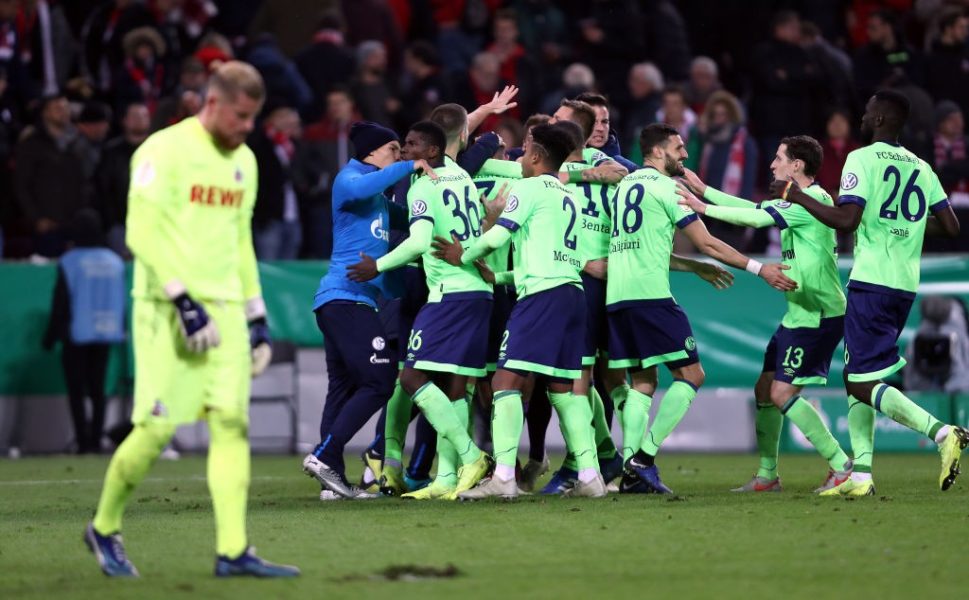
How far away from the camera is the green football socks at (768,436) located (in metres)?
11.6

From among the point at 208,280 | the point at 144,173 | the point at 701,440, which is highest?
the point at 144,173

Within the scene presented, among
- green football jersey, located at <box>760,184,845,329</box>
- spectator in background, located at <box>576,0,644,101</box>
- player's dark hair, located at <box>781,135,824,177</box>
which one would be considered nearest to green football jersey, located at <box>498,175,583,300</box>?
green football jersey, located at <box>760,184,845,329</box>

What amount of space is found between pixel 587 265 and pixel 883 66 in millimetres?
9845

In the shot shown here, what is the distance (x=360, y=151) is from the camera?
1134 cm

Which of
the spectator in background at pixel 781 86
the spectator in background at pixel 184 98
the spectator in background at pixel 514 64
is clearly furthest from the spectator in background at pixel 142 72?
the spectator in background at pixel 781 86

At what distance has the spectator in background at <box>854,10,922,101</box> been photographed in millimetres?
19922

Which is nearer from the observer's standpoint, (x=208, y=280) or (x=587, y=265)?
(x=208, y=280)

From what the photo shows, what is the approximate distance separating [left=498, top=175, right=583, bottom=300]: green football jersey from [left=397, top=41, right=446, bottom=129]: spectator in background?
8449 millimetres

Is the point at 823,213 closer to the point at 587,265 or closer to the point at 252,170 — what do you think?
the point at 587,265

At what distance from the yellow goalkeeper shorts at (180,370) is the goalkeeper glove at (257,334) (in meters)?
0.19

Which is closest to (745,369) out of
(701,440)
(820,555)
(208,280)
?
(701,440)

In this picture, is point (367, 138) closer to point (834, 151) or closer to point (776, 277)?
point (776, 277)

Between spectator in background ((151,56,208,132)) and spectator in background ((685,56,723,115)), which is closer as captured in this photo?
spectator in background ((151,56,208,132))

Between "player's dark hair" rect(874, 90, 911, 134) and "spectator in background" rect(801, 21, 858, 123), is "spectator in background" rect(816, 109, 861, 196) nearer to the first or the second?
"spectator in background" rect(801, 21, 858, 123)
